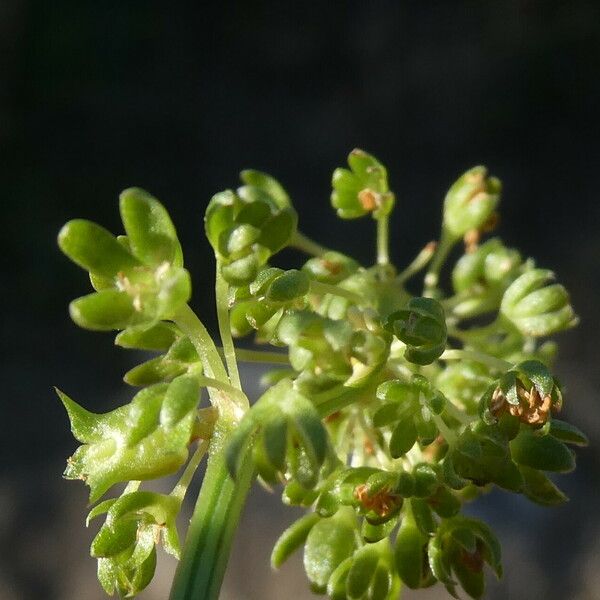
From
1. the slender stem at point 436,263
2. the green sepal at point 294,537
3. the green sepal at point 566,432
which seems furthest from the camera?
the slender stem at point 436,263

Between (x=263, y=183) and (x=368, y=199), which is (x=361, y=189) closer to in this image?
(x=368, y=199)

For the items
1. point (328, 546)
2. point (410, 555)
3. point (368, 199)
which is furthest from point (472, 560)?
point (368, 199)


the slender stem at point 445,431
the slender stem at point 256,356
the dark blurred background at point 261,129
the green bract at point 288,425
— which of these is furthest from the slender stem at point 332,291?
the dark blurred background at point 261,129

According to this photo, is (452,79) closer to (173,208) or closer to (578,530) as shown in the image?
(173,208)

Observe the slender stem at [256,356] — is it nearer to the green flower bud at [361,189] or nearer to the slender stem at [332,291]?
the slender stem at [332,291]

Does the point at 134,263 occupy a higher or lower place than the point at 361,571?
higher

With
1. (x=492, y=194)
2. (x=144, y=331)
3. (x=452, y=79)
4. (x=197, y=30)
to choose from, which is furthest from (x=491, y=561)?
(x=197, y=30)

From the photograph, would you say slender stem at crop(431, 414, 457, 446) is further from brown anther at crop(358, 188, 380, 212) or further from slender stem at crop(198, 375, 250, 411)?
brown anther at crop(358, 188, 380, 212)
